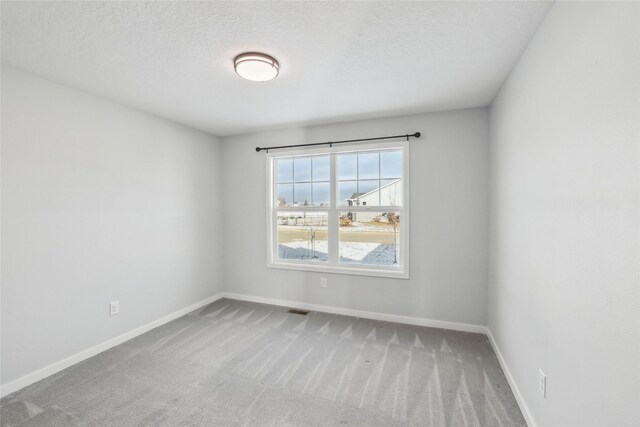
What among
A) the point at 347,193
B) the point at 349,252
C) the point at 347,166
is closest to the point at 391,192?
the point at 347,193

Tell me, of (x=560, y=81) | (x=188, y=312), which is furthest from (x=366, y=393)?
(x=188, y=312)

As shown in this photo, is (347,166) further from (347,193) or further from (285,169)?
(285,169)

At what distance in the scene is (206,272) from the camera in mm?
3977

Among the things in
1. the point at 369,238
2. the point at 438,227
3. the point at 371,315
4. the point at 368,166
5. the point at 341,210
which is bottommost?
the point at 371,315

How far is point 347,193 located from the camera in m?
3.64

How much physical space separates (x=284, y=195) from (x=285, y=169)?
368 millimetres

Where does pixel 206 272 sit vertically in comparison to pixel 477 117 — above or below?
below

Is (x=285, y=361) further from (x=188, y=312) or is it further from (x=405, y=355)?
(x=188, y=312)

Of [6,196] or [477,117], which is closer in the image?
[6,196]

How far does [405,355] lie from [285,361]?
1096 mm

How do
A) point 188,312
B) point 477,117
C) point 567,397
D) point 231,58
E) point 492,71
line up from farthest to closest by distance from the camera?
1. point 188,312
2. point 477,117
3. point 492,71
4. point 231,58
5. point 567,397

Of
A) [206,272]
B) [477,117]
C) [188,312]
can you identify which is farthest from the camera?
[206,272]

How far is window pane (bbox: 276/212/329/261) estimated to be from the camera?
3.80 metres

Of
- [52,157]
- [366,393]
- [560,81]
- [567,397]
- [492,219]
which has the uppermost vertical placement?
[560,81]
